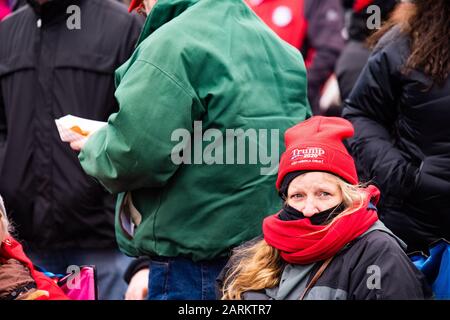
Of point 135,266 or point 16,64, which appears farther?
point 16,64

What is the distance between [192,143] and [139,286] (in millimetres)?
996

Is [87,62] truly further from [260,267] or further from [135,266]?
[260,267]

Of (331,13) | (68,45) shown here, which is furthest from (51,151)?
(331,13)

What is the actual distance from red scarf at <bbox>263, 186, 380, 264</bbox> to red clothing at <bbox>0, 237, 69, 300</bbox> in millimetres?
931

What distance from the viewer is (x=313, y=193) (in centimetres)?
367

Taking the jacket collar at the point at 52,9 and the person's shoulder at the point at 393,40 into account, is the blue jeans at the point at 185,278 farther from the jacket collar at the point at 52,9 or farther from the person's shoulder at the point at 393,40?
the jacket collar at the point at 52,9

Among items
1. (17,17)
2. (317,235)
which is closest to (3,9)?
(17,17)

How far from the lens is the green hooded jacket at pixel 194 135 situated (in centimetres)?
380

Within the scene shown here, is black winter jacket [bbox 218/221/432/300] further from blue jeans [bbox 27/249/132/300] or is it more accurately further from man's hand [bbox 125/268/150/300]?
blue jeans [bbox 27/249/132/300]

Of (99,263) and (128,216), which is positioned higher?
(128,216)

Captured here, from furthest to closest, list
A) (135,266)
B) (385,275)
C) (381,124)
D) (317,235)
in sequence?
1. (135,266)
2. (381,124)
3. (317,235)
4. (385,275)

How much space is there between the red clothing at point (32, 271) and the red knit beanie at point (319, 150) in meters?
0.98

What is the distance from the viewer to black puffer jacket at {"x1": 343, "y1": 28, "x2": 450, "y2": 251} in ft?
13.9

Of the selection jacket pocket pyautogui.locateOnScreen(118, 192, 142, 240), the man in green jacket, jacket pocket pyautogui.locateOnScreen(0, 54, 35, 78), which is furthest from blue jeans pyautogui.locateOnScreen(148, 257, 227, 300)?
jacket pocket pyautogui.locateOnScreen(0, 54, 35, 78)
